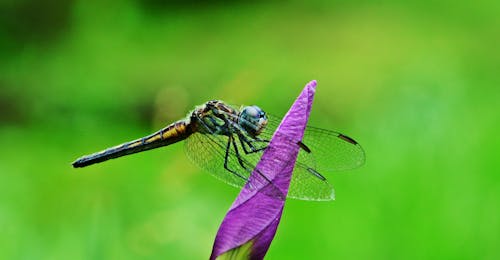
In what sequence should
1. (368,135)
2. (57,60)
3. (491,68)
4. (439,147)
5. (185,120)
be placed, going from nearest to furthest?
1. (185,120)
2. (439,147)
3. (368,135)
4. (491,68)
5. (57,60)

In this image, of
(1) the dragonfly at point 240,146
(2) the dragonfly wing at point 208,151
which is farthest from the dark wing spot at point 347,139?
(2) the dragonfly wing at point 208,151

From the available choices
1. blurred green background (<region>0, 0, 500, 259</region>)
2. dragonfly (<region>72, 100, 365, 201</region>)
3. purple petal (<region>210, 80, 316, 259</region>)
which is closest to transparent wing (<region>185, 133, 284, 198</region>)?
dragonfly (<region>72, 100, 365, 201</region>)

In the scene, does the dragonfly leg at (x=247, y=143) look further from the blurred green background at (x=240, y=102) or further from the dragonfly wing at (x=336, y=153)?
the blurred green background at (x=240, y=102)

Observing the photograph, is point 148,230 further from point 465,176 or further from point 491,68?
point 491,68

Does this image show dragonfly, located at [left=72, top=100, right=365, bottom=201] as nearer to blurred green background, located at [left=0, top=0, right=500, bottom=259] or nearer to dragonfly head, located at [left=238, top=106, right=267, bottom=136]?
dragonfly head, located at [left=238, top=106, right=267, bottom=136]

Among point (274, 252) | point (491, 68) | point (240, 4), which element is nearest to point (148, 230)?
point (274, 252)

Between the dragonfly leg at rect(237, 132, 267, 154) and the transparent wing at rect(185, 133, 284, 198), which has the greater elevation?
the dragonfly leg at rect(237, 132, 267, 154)
